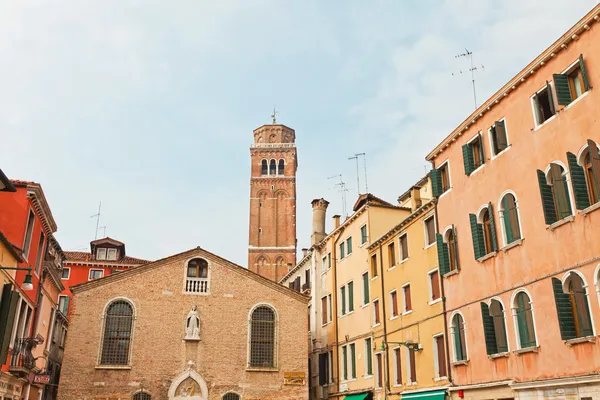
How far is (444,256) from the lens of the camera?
20438 millimetres

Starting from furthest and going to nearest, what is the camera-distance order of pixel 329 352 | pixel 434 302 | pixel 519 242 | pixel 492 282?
A: pixel 329 352, pixel 434 302, pixel 492 282, pixel 519 242

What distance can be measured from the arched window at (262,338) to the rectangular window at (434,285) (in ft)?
36.6

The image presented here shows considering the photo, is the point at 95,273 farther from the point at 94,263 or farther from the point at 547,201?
the point at 547,201

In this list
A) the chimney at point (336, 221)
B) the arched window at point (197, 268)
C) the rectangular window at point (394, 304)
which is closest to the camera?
the rectangular window at point (394, 304)

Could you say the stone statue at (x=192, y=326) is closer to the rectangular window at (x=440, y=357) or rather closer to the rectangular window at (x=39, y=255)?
the rectangular window at (x=39, y=255)

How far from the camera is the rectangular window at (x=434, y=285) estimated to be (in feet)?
70.0

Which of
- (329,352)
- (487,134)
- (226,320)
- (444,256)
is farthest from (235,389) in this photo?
(487,134)

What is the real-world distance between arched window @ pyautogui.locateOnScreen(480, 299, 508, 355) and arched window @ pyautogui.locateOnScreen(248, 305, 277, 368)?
48.1 ft

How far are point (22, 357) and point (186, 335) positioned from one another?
9.09m

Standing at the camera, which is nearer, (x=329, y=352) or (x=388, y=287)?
(x=388, y=287)

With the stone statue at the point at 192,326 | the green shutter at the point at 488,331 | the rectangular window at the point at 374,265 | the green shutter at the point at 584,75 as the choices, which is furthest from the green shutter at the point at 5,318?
the green shutter at the point at 584,75

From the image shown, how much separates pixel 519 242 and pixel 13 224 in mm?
16511

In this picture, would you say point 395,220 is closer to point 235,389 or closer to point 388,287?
point 388,287

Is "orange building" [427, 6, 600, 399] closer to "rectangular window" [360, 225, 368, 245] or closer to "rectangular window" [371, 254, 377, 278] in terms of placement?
"rectangular window" [371, 254, 377, 278]
